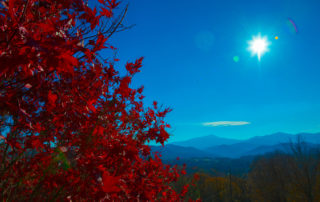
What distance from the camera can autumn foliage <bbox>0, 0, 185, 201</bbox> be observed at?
3.92ft

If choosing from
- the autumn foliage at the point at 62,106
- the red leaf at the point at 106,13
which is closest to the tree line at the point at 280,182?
the autumn foliage at the point at 62,106

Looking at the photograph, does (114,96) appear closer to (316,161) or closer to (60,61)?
(60,61)

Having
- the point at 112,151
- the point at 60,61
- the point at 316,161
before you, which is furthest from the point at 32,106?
the point at 316,161

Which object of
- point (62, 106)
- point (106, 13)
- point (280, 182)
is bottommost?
point (280, 182)

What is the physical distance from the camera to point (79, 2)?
2.19m

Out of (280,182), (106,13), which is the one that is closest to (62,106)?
(106,13)

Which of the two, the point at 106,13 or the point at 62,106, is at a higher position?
the point at 106,13

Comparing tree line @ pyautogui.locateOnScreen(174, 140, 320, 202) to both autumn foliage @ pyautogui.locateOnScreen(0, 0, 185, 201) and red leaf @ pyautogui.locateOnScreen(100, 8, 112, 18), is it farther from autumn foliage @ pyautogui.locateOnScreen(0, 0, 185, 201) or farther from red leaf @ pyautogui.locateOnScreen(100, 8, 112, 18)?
red leaf @ pyautogui.locateOnScreen(100, 8, 112, 18)

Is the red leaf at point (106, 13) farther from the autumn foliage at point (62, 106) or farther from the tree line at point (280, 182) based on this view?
the tree line at point (280, 182)

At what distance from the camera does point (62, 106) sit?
1.97 m

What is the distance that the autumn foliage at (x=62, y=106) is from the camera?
47.0 inches

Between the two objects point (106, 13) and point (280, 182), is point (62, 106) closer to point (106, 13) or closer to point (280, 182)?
point (106, 13)

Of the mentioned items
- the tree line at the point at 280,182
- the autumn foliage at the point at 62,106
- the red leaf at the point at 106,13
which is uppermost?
the red leaf at the point at 106,13

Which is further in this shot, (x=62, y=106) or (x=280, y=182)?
(x=280, y=182)
